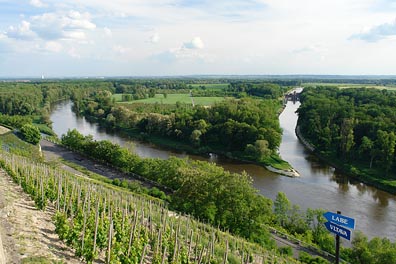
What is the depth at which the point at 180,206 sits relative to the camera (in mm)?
22766

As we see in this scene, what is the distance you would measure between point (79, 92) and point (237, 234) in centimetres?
10776

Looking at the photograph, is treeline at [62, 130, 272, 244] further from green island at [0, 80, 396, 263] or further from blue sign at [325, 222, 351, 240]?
blue sign at [325, 222, 351, 240]

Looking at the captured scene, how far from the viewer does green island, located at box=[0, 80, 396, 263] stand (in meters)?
13.0

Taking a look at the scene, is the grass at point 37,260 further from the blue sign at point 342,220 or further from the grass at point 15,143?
the grass at point 15,143

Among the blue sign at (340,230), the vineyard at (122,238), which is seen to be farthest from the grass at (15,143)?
the blue sign at (340,230)

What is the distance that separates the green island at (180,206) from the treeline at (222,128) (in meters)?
0.19

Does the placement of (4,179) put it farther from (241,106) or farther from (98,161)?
(241,106)

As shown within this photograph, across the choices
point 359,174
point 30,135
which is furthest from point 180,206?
point 30,135

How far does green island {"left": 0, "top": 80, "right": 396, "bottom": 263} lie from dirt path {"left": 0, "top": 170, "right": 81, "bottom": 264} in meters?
0.44

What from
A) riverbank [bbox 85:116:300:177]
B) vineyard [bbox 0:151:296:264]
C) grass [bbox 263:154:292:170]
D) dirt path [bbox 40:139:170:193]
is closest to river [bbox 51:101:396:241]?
riverbank [bbox 85:116:300:177]

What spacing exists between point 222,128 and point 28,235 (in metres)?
45.3

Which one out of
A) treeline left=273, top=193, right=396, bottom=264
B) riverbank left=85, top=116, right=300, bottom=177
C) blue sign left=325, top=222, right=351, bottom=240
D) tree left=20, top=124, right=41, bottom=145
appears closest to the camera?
blue sign left=325, top=222, right=351, bottom=240

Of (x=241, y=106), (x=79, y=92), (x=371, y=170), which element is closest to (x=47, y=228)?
(x=371, y=170)

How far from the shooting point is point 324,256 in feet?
69.7
